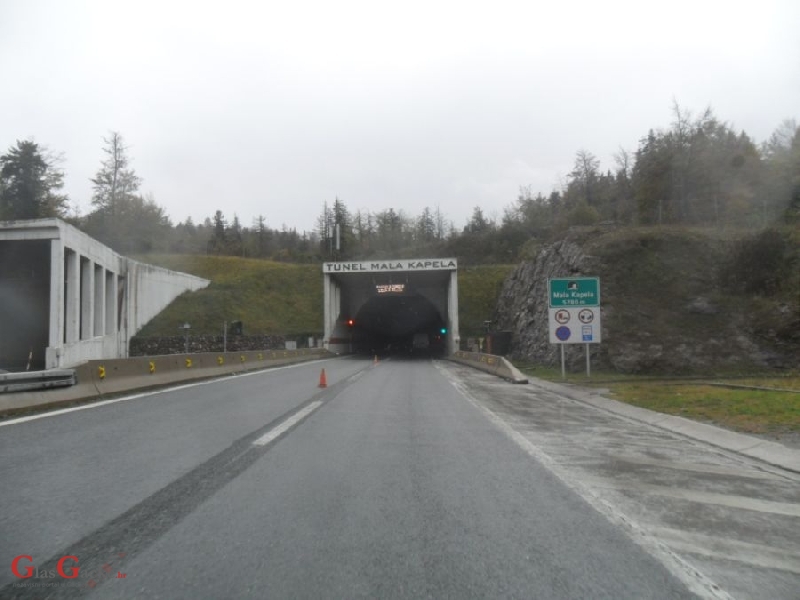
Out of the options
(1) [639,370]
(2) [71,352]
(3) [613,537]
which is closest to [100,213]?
(2) [71,352]

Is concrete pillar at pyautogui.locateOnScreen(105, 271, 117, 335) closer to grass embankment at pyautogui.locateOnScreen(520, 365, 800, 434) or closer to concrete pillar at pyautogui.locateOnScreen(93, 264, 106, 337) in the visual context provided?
concrete pillar at pyautogui.locateOnScreen(93, 264, 106, 337)

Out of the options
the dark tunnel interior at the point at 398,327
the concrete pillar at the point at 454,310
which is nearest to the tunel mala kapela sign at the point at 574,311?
the concrete pillar at the point at 454,310

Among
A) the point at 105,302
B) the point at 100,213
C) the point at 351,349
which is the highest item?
the point at 100,213

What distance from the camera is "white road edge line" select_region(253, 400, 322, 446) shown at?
9259mm

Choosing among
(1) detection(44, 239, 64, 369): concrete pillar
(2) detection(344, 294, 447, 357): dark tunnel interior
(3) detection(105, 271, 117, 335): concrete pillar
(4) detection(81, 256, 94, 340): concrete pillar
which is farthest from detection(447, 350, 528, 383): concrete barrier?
(3) detection(105, 271, 117, 335): concrete pillar

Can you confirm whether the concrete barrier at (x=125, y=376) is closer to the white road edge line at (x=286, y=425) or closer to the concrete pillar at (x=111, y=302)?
the white road edge line at (x=286, y=425)

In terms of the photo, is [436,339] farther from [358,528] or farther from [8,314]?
[358,528]

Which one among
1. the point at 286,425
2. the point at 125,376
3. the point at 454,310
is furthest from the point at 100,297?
the point at 286,425

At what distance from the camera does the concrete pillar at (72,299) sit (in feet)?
120

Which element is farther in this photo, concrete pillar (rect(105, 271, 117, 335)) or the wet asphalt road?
concrete pillar (rect(105, 271, 117, 335))

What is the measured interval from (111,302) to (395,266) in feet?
75.5

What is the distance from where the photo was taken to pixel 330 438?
9.62 metres

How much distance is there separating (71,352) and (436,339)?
178 feet

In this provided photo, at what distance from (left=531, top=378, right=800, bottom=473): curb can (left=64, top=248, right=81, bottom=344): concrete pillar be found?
31.8 meters
